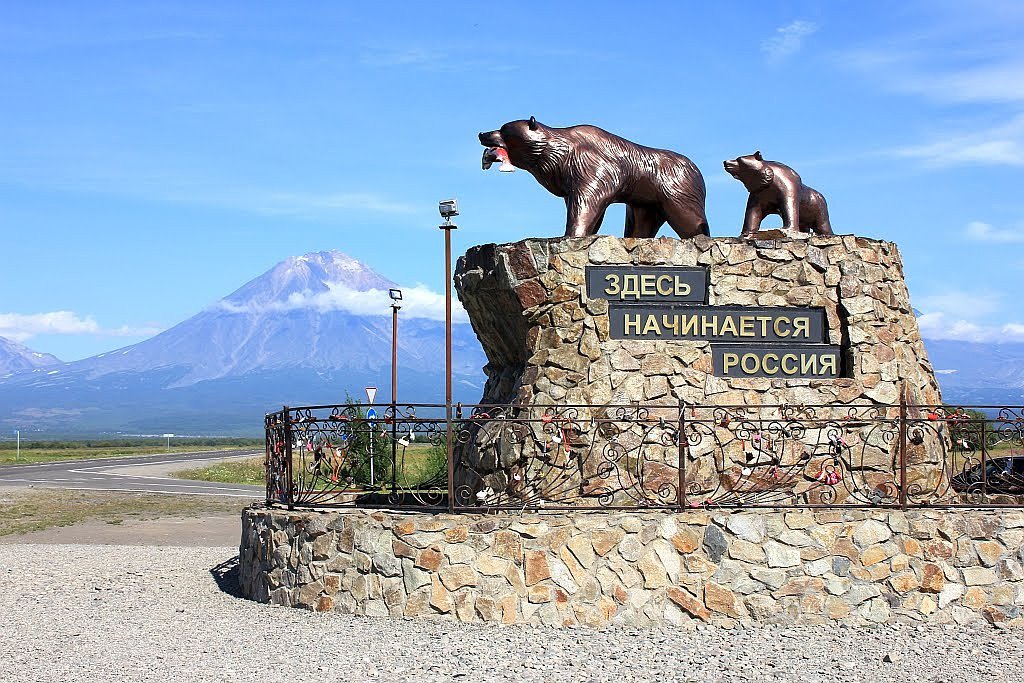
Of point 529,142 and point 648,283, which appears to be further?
point 529,142

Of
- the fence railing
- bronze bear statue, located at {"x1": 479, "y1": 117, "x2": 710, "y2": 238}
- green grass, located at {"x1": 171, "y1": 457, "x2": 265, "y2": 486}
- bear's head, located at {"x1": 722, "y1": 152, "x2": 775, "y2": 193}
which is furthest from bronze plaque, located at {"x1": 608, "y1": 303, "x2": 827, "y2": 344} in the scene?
green grass, located at {"x1": 171, "y1": 457, "x2": 265, "y2": 486}

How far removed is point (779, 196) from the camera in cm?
1168

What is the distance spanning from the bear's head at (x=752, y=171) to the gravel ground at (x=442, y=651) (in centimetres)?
511

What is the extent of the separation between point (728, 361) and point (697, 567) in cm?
244

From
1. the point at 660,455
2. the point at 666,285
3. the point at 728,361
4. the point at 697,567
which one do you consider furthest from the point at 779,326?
the point at 697,567

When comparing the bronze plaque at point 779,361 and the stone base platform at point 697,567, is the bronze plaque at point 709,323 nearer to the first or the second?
the bronze plaque at point 779,361

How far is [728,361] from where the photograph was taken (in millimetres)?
10289

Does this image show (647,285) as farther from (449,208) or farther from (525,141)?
(449,208)

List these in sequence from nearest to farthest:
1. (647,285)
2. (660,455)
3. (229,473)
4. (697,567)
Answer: (697,567)
(660,455)
(647,285)
(229,473)

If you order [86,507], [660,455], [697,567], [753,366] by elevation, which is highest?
[753,366]

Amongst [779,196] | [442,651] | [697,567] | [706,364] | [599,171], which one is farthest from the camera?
[779,196]

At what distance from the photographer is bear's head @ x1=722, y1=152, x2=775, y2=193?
11719 mm

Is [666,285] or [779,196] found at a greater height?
[779,196]

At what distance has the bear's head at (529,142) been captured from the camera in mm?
11312
